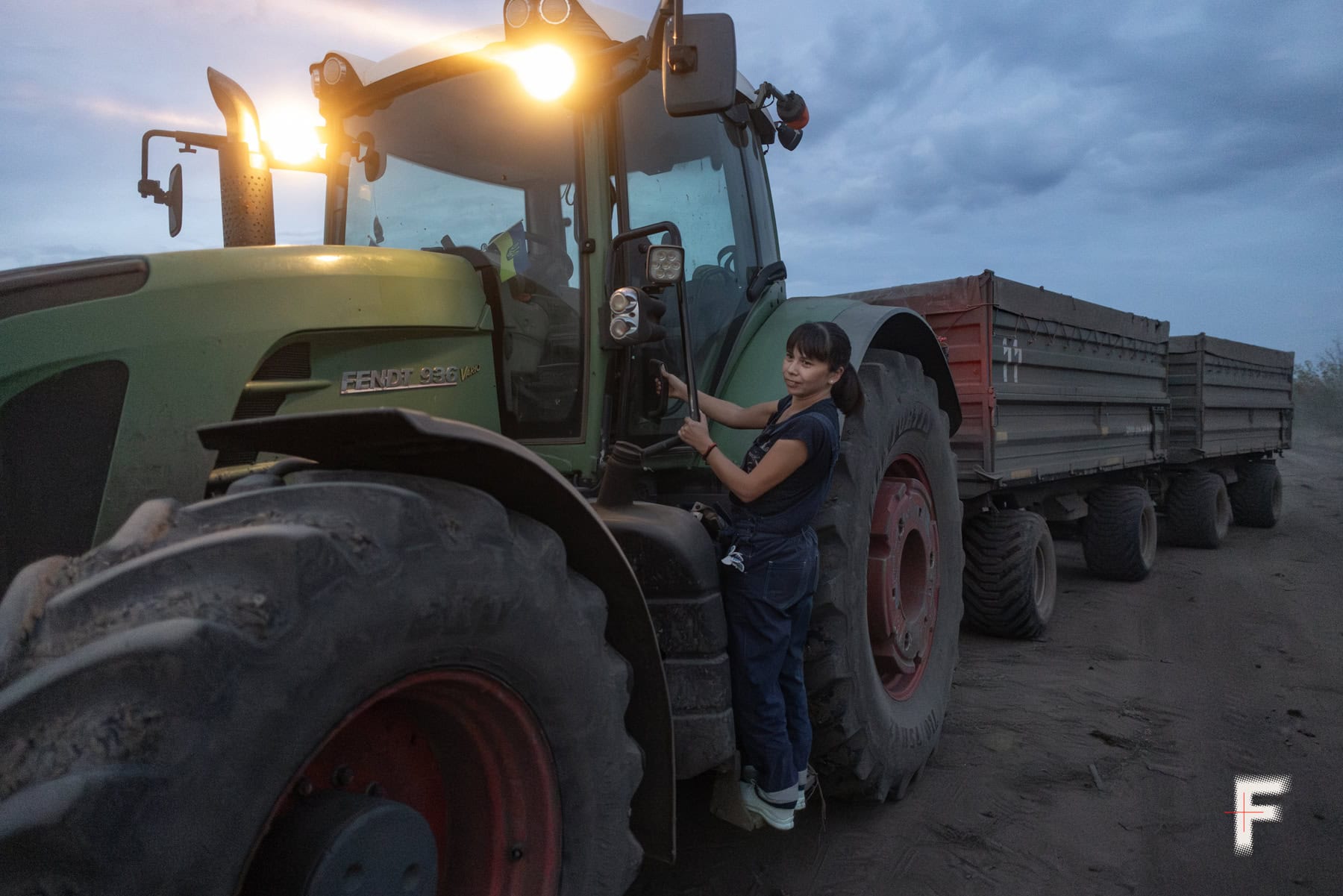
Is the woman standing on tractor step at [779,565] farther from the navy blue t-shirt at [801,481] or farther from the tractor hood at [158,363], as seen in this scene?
the tractor hood at [158,363]

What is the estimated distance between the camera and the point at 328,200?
3328 mm

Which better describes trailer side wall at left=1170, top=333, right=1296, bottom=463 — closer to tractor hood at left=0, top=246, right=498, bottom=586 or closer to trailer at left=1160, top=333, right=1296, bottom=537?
trailer at left=1160, top=333, right=1296, bottom=537

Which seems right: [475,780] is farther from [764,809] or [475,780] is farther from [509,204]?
[509,204]

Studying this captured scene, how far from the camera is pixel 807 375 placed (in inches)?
105

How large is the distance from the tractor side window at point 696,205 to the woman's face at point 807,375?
0.50 m

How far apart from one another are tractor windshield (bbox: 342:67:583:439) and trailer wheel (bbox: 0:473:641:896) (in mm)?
1191

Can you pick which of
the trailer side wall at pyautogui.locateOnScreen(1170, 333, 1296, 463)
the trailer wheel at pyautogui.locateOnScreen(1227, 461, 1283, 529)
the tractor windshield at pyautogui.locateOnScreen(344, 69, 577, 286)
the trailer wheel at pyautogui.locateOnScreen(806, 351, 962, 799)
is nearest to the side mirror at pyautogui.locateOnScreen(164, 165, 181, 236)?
the tractor windshield at pyautogui.locateOnScreen(344, 69, 577, 286)

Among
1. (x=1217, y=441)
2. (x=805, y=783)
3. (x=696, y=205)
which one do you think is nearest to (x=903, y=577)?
(x=805, y=783)

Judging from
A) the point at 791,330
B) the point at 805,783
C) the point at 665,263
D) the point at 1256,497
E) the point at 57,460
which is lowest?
the point at 1256,497

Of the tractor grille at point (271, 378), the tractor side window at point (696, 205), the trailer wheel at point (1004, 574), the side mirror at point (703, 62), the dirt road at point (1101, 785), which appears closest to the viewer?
the tractor grille at point (271, 378)

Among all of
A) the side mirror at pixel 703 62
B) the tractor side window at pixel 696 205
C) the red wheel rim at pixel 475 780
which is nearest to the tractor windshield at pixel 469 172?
the tractor side window at pixel 696 205

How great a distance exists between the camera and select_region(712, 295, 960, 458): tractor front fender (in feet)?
10.4

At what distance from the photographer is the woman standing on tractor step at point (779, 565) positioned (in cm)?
251

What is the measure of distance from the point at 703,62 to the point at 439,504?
4.86 feet
